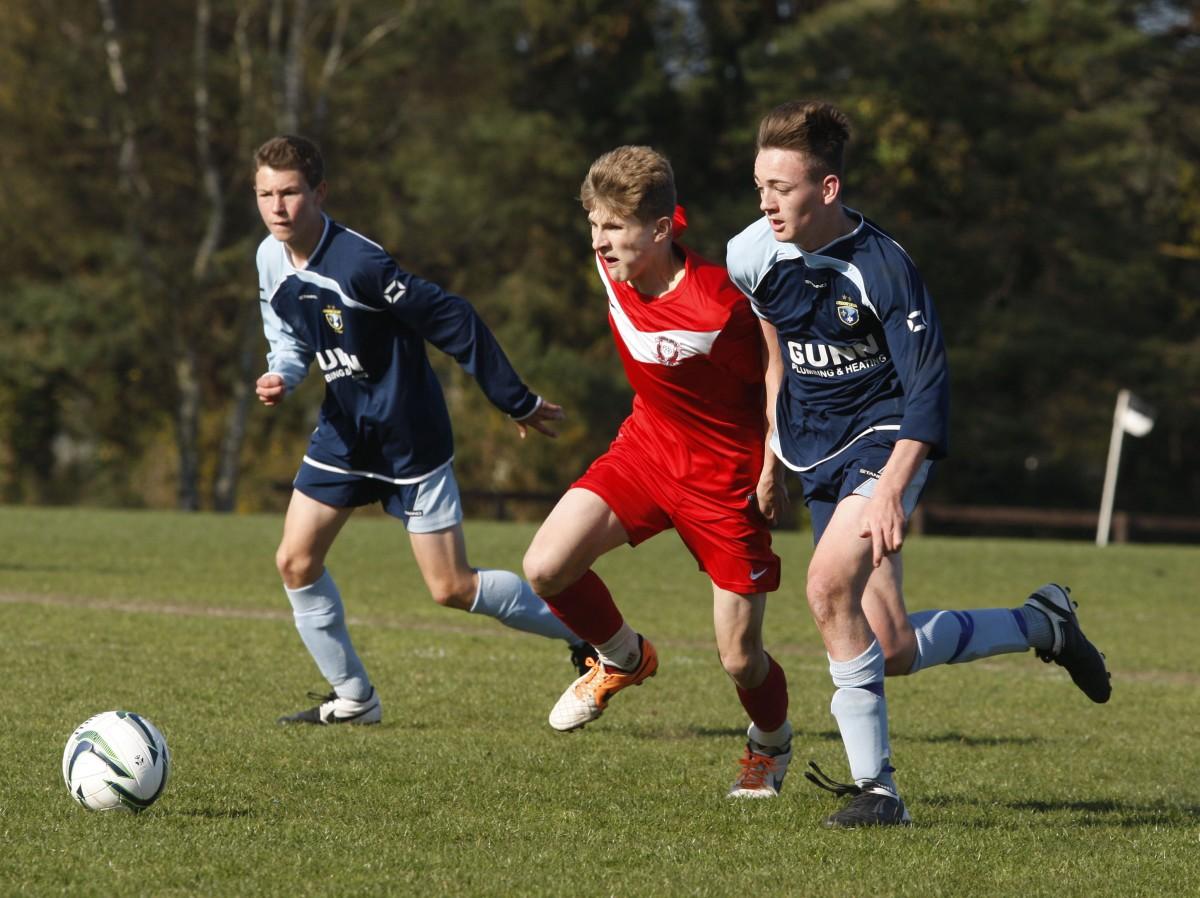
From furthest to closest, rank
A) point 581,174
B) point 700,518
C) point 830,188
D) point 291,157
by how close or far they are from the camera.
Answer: point 581,174, point 291,157, point 700,518, point 830,188

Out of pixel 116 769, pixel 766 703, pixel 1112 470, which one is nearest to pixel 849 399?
→ pixel 766 703

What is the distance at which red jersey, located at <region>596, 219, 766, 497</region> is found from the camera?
547 cm

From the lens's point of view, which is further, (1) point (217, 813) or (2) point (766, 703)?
(2) point (766, 703)

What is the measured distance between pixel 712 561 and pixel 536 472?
3142 cm

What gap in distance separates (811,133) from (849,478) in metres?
1.05

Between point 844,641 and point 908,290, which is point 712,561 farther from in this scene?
point 908,290

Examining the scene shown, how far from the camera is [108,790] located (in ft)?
15.6

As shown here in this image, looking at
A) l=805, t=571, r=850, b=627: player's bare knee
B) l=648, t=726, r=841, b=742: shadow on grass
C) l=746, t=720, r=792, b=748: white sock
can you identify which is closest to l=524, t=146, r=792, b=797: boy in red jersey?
l=746, t=720, r=792, b=748: white sock

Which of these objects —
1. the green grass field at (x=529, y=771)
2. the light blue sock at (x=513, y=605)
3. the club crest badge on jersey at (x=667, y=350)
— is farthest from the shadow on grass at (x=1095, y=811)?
the light blue sock at (x=513, y=605)

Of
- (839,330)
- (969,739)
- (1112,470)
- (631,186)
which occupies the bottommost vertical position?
(1112,470)

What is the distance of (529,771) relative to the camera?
5.78 m

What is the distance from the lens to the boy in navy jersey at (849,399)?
4812mm

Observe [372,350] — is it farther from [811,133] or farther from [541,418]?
[811,133]

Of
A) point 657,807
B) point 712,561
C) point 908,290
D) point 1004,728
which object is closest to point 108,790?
point 657,807
